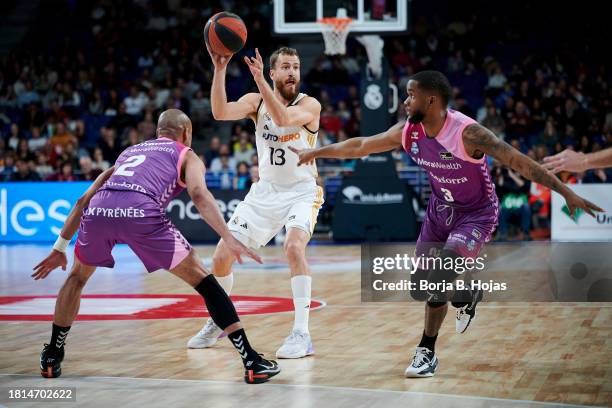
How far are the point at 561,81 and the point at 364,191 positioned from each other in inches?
239

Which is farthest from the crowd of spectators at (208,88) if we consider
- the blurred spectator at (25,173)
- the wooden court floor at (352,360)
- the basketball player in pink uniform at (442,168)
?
→ the basketball player in pink uniform at (442,168)

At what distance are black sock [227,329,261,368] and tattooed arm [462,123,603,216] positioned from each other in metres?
1.76

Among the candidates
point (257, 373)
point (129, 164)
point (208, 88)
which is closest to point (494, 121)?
point (208, 88)

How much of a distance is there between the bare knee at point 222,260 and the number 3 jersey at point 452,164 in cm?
167

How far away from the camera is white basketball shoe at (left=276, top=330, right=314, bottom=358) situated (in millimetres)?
6344

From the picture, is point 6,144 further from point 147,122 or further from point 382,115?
point 382,115

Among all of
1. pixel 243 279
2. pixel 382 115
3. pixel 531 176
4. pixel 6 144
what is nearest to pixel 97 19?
pixel 6 144

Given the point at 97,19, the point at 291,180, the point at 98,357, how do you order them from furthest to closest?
the point at 97,19, the point at 291,180, the point at 98,357

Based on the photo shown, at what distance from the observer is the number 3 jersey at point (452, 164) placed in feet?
19.1

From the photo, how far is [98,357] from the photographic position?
6.40 meters

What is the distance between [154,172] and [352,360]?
1.79 m

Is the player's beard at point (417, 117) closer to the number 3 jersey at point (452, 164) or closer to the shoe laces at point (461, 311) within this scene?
the number 3 jersey at point (452, 164)

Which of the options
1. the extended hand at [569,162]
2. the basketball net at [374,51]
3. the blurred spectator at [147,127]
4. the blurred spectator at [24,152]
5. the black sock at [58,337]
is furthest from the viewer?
the blurred spectator at [147,127]

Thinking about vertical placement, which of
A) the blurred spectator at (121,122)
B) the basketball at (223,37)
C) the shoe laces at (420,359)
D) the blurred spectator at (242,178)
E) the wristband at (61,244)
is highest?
the basketball at (223,37)
